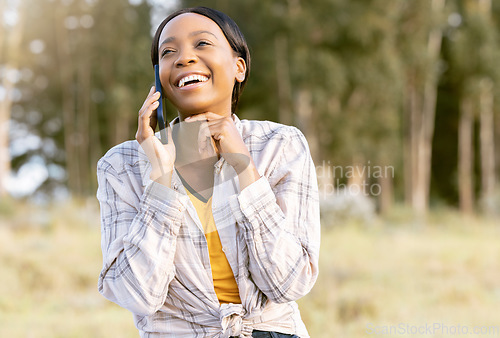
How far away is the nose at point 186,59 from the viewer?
Result: 1694mm

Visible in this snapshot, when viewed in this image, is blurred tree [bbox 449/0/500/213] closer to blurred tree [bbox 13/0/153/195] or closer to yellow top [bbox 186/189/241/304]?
blurred tree [bbox 13/0/153/195]

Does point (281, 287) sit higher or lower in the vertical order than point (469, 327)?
higher

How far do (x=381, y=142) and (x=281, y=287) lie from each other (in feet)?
54.1

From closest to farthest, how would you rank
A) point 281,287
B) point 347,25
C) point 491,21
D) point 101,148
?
1. point 281,287
2. point 347,25
3. point 491,21
4. point 101,148

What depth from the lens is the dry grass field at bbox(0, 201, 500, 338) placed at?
5363mm

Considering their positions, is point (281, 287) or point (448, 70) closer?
point (281, 287)

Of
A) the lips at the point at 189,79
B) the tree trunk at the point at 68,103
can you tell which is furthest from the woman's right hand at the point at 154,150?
the tree trunk at the point at 68,103

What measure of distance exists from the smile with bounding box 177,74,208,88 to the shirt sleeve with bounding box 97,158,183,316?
329 millimetres

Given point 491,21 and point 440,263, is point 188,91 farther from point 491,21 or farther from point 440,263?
point 491,21

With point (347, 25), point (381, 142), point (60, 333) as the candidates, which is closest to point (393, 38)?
point (347, 25)

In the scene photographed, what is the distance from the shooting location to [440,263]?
8.48 m

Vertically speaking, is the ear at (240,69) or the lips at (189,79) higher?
the ear at (240,69)

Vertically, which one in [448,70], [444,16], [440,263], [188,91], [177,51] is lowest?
[440,263]

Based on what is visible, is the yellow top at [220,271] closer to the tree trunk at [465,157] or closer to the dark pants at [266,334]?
the dark pants at [266,334]
